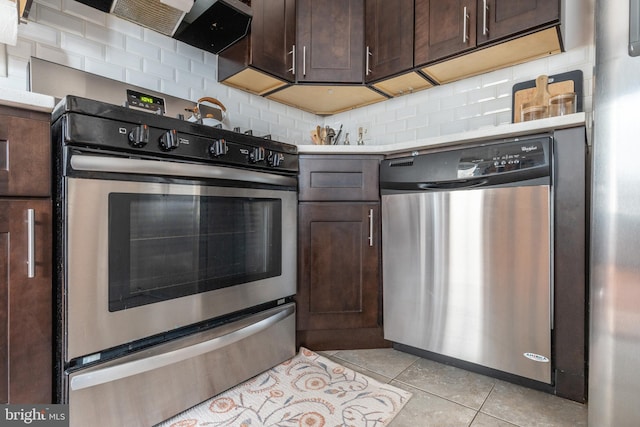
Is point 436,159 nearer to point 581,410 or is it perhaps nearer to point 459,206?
point 459,206

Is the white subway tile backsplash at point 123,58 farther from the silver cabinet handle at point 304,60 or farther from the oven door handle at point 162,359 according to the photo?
the oven door handle at point 162,359

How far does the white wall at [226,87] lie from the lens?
1.38 metres

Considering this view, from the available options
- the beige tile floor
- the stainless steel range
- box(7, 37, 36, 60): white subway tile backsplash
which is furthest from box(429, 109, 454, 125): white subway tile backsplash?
box(7, 37, 36, 60): white subway tile backsplash

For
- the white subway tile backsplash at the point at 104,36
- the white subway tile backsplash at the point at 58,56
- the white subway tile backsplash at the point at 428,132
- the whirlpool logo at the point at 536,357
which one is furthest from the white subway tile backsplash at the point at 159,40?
the whirlpool logo at the point at 536,357

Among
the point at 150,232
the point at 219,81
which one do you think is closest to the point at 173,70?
the point at 219,81

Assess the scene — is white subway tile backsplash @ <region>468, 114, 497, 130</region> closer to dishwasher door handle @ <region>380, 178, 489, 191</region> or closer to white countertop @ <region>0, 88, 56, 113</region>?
dishwasher door handle @ <region>380, 178, 489, 191</region>

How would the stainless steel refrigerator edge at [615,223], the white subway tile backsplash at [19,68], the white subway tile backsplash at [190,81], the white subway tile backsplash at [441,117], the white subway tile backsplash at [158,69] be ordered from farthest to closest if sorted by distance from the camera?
the white subway tile backsplash at [441,117] < the white subway tile backsplash at [190,81] < the white subway tile backsplash at [158,69] < the white subway tile backsplash at [19,68] < the stainless steel refrigerator edge at [615,223]

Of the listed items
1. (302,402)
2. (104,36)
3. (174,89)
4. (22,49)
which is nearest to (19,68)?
(22,49)

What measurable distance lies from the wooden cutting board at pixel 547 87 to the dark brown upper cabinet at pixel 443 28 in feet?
1.28

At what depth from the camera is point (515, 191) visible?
48.5 inches

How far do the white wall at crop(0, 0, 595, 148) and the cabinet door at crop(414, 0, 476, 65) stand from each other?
1.19 feet

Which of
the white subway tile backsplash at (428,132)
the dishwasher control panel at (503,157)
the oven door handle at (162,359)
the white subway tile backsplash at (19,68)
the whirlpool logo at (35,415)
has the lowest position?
the whirlpool logo at (35,415)

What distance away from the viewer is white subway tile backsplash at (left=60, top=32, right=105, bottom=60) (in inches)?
55.8

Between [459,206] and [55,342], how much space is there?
4.74 ft
